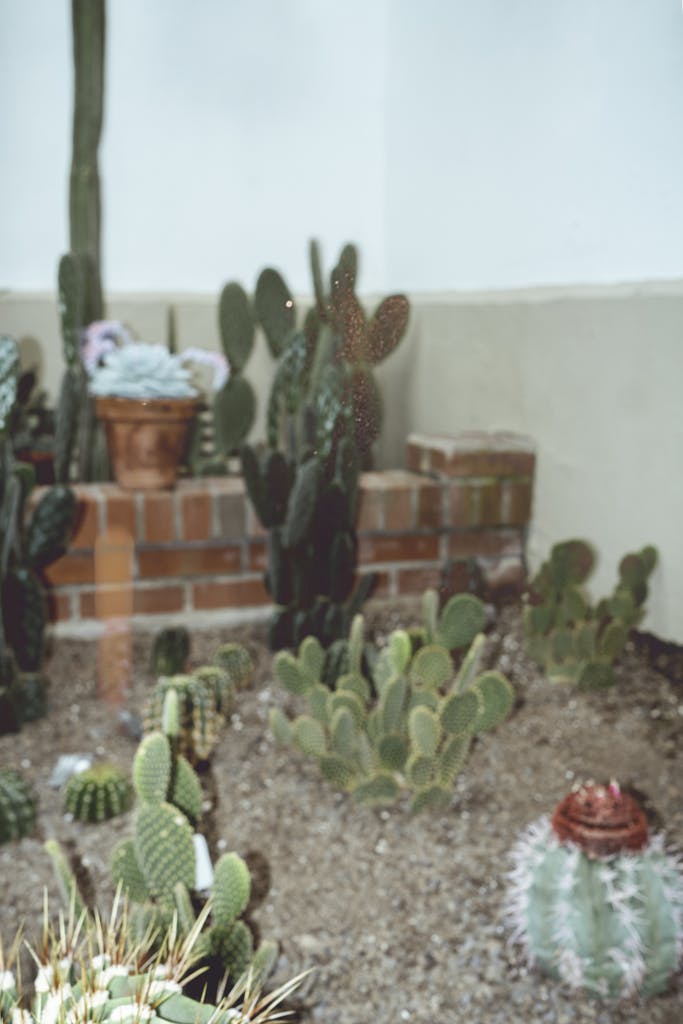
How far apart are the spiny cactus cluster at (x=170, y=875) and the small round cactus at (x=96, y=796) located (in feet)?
1.19

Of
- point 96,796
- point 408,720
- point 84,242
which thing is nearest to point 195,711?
point 96,796

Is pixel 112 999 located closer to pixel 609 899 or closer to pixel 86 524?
pixel 609 899

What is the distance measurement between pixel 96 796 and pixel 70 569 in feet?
1.88

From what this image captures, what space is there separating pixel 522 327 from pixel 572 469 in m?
0.20

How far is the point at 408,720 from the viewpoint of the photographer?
1140mm

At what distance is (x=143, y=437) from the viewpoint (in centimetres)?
170

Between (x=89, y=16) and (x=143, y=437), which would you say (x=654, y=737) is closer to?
(x=143, y=437)

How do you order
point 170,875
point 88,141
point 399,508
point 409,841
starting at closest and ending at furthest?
point 170,875 → point 409,841 → point 399,508 → point 88,141

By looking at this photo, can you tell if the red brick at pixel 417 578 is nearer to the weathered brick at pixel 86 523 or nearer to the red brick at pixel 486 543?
the red brick at pixel 486 543

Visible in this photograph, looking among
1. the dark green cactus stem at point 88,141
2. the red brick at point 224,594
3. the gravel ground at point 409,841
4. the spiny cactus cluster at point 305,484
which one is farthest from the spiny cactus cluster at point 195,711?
the dark green cactus stem at point 88,141

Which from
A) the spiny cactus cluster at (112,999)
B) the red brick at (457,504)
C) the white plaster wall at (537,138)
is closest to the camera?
the spiny cactus cluster at (112,999)

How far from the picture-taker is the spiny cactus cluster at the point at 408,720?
112 cm

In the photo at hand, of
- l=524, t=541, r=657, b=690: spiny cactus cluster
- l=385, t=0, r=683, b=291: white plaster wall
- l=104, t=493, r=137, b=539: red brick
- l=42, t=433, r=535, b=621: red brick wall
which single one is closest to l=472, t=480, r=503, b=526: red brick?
l=42, t=433, r=535, b=621: red brick wall

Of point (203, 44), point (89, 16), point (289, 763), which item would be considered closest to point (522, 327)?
point (289, 763)
